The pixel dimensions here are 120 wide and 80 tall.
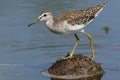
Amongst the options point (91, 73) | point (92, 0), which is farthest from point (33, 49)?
point (92, 0)

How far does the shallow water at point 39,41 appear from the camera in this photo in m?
13.6

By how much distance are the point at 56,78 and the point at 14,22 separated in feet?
11.8

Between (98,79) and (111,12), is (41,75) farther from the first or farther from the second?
(111,12)

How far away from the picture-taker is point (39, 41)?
1510 centimetres

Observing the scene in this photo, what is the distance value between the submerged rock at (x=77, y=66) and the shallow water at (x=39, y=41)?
296 millimetres

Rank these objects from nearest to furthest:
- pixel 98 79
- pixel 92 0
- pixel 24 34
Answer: pixel 98 79 → pixel 24 34 → pixel 92 0

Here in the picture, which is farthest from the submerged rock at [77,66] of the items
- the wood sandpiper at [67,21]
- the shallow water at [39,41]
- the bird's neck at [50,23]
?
the bird's neck at [50,23]

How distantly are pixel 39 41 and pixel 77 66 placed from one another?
2254 millimetres

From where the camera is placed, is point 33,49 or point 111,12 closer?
point 33,49

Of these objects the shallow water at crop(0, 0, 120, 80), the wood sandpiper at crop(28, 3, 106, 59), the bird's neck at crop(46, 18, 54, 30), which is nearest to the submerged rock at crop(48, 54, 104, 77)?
the wood sandpiper at crop(28, 3, 106, 59)

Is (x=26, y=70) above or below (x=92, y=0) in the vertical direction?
below

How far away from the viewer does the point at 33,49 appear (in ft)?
48.2

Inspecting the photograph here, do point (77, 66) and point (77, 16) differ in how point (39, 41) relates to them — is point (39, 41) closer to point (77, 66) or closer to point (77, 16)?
point (77, 16)

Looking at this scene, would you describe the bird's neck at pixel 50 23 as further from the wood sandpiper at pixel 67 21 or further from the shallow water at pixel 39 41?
the shallow water at pixel 39 41
